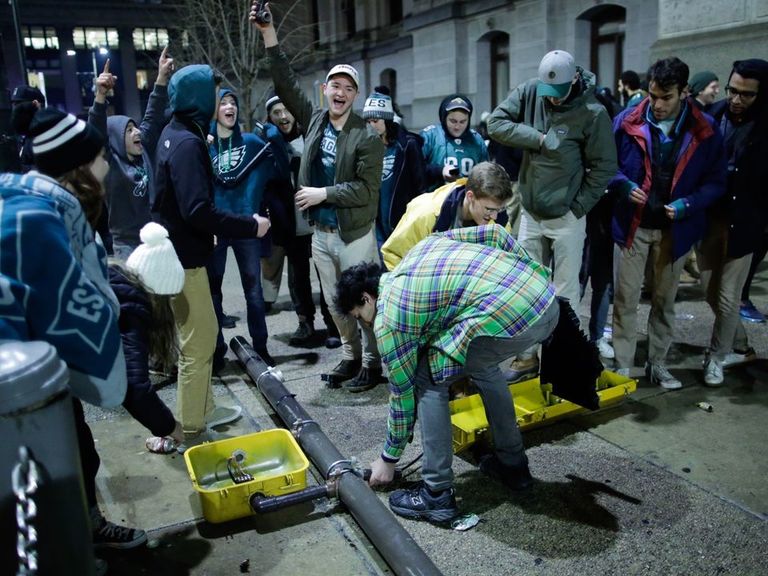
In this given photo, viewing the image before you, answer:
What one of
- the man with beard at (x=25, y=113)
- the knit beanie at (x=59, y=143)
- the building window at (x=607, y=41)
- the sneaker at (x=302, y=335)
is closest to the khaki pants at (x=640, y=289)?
the sneaker at (x=302, y=335)

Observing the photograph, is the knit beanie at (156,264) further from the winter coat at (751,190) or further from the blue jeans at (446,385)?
the winter coat at (751,190)

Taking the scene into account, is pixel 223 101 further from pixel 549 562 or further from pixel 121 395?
pixel 549 562

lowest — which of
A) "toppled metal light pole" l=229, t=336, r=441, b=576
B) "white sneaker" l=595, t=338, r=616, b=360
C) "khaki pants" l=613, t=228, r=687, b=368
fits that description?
"white sneaker" l=595, t=338, r=616, b=360

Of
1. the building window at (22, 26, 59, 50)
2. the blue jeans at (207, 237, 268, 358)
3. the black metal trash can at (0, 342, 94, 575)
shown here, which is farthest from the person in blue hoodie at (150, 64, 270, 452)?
the building window at (22, 26, 59, 50)

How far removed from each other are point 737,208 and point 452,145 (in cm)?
232

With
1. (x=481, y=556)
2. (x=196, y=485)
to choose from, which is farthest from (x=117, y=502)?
(x=481, y=556)

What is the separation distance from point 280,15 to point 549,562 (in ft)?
82.2

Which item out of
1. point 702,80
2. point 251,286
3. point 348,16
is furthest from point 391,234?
point 348,16

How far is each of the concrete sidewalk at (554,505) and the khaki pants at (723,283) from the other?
1.11ft

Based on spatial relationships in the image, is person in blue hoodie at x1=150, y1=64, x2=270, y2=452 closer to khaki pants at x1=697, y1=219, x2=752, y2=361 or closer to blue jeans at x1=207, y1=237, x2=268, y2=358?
blue jeans at x1=207, y1=237, x2=268, y2=358

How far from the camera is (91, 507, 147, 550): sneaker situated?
9.76ft

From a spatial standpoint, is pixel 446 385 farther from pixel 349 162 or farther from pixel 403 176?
pixel 403 176

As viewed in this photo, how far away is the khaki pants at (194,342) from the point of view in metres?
3.75

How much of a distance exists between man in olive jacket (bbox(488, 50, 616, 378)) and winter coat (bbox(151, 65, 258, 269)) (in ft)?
6.34
